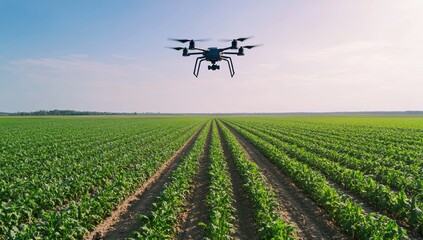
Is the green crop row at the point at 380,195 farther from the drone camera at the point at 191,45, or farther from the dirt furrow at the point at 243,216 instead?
the drone camera at the point at 191,45

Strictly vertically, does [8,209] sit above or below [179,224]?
above

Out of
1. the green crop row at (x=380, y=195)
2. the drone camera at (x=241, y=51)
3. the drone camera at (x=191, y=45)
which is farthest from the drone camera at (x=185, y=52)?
the green crop row at (x=380, y=195)

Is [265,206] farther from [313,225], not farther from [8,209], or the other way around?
[8,209]

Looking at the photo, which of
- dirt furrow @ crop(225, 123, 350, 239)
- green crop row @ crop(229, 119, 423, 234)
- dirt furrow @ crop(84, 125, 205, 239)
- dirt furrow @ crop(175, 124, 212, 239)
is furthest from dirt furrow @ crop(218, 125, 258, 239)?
green crop row @ crop(229, 119, 423, 234)

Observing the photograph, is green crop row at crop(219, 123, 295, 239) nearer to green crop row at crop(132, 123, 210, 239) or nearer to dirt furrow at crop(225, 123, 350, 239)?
dirt furrow at crop(225, 123, 350, 239)

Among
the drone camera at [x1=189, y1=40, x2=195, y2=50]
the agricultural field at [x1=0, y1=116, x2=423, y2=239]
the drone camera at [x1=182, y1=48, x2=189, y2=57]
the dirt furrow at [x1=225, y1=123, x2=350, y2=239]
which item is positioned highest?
the drone camera at [x1=189, y1=40, x2=195, y2=50]

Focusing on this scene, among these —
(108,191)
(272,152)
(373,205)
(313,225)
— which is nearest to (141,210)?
(108,191)
